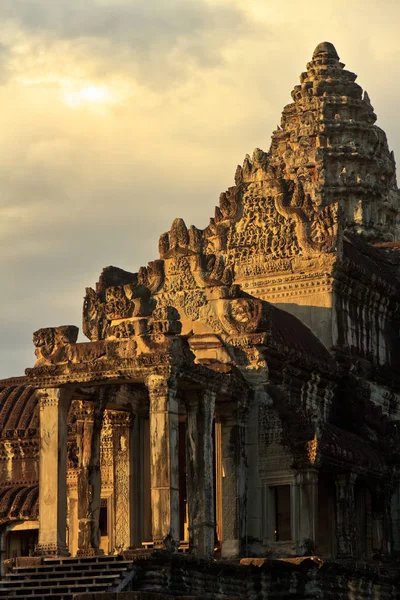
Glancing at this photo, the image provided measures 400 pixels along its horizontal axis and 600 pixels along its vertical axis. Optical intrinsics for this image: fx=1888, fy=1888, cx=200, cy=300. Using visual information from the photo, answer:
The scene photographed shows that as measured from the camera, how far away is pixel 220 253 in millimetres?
52656

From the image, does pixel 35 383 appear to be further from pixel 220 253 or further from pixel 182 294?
pixel 220 253

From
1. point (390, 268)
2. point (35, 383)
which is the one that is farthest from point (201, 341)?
point (390, 268)

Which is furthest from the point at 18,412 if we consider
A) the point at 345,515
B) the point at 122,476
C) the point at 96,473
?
the point at 345,515

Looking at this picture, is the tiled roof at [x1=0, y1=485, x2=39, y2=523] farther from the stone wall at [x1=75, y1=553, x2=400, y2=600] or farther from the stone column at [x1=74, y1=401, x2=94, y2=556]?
the stone wall at [x1=75, y1=553, x2=400, y2=600]

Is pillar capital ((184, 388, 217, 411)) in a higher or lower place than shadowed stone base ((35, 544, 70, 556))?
higher

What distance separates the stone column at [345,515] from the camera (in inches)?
1860

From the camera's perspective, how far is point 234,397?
4638cm

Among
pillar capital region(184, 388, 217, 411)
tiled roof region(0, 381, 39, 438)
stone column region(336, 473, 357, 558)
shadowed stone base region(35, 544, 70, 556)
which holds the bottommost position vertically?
shadowed stone base region(35, 544, 70, 556)

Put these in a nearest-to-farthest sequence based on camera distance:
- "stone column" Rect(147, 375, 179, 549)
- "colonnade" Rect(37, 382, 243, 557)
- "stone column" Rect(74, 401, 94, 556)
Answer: "stone column" Rect(147, 375, 179, 549)
"colonnade" Rect(37, 382, 243, 557)
"stone column" Rect(74, 401, 94, 556)

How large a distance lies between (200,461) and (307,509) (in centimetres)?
316

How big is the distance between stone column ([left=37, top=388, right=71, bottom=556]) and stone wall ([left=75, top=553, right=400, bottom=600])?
341 centimetres

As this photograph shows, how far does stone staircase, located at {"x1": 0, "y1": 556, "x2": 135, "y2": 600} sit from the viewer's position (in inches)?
1610

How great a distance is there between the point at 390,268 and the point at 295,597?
44.3ft

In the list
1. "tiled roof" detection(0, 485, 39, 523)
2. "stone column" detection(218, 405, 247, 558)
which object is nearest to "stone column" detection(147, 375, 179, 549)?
"stone column" detection(218, 405, 247, 558)
